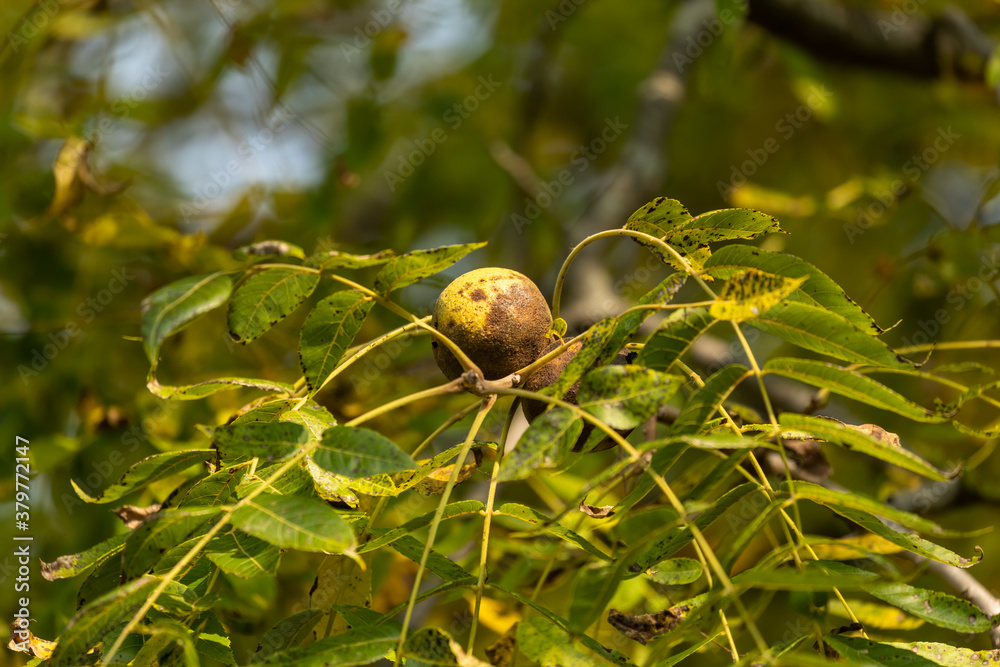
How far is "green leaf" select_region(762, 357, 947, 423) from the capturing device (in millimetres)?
975

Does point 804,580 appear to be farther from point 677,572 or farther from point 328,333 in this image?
point 328,333

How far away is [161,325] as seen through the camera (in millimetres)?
959

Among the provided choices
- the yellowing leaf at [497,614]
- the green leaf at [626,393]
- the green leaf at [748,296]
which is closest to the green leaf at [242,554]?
the green leaf at [626,393]

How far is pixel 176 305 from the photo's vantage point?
992 millimetres

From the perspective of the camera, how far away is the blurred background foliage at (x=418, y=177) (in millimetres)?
2439

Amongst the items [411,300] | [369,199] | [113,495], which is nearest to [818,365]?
[113,495]

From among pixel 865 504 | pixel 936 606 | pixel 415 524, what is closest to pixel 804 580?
pixel 865 504

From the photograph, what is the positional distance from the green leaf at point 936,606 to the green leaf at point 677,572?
25cm

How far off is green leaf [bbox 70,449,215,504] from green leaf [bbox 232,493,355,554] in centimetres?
28

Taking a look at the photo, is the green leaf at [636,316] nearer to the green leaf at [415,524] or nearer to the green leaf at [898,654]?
the green leaf at [415,524]

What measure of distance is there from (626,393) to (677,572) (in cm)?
36

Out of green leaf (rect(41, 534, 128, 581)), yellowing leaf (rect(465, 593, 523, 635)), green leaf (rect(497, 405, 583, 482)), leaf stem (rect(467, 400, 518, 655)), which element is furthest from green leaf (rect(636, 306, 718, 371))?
yellowing leaf (rect(465, 593, 523, 635))

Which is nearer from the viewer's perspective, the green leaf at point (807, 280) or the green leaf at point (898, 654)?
the green leaf at point (898, 654)

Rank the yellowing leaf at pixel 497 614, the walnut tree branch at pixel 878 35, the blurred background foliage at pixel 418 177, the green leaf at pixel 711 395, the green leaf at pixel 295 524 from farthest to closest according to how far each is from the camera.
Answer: the walnut tree branch at pixel 878 35 < the blurred background foliage at pixel 418 177 < the yellowing leaf at pixel 497 614 < the green leaf at pixel 711 395 < the green leaf at pixel 295 524
